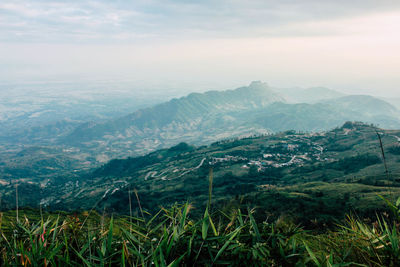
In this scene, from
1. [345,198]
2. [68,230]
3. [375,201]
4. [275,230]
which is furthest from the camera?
[345,198]

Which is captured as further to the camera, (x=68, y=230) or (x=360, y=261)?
(x=68, y=230)

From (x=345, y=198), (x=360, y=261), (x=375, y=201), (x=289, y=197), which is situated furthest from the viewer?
(x=289, y=197)

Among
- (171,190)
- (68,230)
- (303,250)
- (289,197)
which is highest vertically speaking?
(303,250)

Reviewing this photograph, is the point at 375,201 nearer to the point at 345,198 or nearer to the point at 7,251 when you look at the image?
the point at 345,198

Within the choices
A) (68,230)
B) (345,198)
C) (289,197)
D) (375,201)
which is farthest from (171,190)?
(68,230)

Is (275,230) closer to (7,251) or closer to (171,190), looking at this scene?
(7,251)

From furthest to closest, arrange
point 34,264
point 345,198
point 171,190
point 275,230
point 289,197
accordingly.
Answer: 1. point 171,190
2. point 289,197
3. point 345,198
4. point 275,230
5. point 34,264

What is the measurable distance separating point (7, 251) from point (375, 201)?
90322mm

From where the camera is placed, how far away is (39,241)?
532 centimetres

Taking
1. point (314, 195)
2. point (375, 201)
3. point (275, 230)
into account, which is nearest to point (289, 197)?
point (314, 195)

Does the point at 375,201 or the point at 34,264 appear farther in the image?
the point at 375,201

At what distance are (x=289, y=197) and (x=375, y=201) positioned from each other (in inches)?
1043

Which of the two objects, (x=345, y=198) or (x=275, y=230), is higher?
(x=275, y=230)

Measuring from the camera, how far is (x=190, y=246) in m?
4.87
